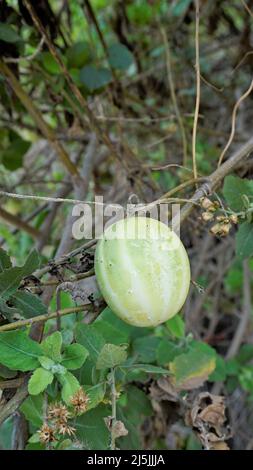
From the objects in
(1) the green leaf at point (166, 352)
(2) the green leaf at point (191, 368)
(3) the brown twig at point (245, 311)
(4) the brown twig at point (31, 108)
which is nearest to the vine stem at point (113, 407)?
(2) the green leaf at point (191, 368)

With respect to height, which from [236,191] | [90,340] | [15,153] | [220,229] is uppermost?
[15,153]

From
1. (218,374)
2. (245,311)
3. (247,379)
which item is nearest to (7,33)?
(218,374)

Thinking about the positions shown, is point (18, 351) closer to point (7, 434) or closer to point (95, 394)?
point (95, 394)

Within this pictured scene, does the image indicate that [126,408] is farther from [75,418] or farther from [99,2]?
[99,2]

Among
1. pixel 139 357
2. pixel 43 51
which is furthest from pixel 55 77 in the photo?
pixel 139 357

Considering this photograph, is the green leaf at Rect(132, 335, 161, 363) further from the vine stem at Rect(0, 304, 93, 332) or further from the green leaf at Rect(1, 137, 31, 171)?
the green leaf at Rect(1, 137, 31, 171)

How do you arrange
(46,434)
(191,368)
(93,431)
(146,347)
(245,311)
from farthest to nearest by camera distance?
1. (245,311)
2. (146,347)
3. (191,368)
4. (93,431)
5. (46,434)

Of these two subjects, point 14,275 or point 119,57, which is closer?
point 14,275
